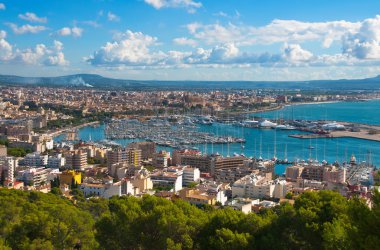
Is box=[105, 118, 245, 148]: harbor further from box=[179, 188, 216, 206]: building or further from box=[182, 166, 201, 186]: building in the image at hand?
box=[179, 188, 216, 206]: building

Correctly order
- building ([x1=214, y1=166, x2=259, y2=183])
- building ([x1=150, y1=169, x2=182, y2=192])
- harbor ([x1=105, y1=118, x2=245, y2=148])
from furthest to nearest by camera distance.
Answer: harbor ([x1=105, y1=118, x2=245, y2=148]), building ([x1=214, y1=166, x2=259, y2=183]), building ([x1=150, y1=169, x2=182, y2=192])

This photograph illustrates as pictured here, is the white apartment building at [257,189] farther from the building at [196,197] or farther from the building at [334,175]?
the building at [334,175]

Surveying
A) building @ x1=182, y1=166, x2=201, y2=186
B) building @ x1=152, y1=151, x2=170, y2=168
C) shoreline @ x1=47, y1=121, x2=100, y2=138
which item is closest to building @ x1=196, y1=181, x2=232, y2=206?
building @ x1=182, y1=166, x2=201, y2=186

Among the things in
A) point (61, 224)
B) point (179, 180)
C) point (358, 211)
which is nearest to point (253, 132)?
point (179, 180)

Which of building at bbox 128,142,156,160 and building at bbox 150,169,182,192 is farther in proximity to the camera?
building at bbox 128,142,156,160

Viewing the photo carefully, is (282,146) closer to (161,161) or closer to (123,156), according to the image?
(161,161)

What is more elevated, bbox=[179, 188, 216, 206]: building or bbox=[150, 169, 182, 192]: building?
bbox=[179, 188, 216, 206]: building

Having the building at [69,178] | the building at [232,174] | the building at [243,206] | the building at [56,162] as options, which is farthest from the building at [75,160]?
the building at [243,206]

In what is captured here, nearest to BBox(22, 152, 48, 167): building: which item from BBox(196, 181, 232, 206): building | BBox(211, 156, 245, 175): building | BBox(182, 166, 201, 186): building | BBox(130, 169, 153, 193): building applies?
BBox(130, 169, 153, 193): building

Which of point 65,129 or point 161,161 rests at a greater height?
point 161,161

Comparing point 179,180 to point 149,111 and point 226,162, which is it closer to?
point 226,162

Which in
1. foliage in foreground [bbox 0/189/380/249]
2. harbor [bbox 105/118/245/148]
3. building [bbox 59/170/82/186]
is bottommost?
harbor [bbox 105/118/245/148]

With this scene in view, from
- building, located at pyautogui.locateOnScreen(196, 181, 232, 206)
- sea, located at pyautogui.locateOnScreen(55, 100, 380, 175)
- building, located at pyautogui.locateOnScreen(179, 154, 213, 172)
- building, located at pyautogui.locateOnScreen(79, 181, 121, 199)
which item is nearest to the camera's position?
building, located at pyautogui.locateOnScreen(196, 181, 232, 206)

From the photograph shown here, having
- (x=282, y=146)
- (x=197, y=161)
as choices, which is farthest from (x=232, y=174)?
(x=282, y=146)
